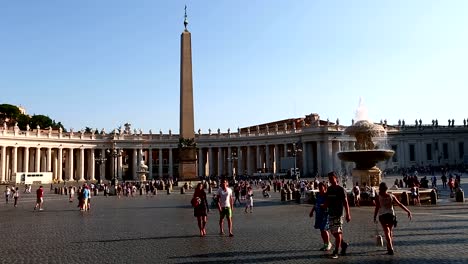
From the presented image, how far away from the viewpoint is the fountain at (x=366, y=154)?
22094mm

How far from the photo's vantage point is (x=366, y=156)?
22.2 metres

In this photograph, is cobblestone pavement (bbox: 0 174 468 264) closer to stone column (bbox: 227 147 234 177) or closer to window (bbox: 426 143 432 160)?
stone column (bbox: 227 147 234 177)

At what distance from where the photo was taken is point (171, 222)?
15367 mm

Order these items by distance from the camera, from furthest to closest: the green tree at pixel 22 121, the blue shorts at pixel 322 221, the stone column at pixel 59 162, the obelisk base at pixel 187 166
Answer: the green tree at pixel 22 121
the stone column at pixel 59 162
the obelisk base at pixel 187 166
the blue shorts at pixel 322 221

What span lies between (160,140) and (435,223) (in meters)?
72.6

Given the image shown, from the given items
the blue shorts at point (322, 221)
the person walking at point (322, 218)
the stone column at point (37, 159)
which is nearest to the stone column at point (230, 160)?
the stone column at point (37, 159)

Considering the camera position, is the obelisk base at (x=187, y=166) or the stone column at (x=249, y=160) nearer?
the obelisk base at (x=187, y=166)

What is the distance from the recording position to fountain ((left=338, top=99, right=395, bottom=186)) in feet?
72.5

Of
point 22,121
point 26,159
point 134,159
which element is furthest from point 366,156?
point 22,121

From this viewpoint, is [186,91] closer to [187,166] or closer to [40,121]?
[187,166]

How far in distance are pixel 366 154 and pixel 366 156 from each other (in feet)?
0.54

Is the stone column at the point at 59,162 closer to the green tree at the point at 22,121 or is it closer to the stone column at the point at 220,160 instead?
the green tree at the point at 22,121

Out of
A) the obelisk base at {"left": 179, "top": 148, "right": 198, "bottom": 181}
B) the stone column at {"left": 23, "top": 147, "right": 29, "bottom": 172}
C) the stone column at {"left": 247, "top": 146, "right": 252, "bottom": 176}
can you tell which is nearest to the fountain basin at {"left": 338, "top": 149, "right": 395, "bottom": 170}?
the obelisk base at {"left": 179, "top": 148, "right": 198, "bottom": 181}

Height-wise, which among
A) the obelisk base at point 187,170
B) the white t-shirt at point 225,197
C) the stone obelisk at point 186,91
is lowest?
the white t-shirt at point 225,197
